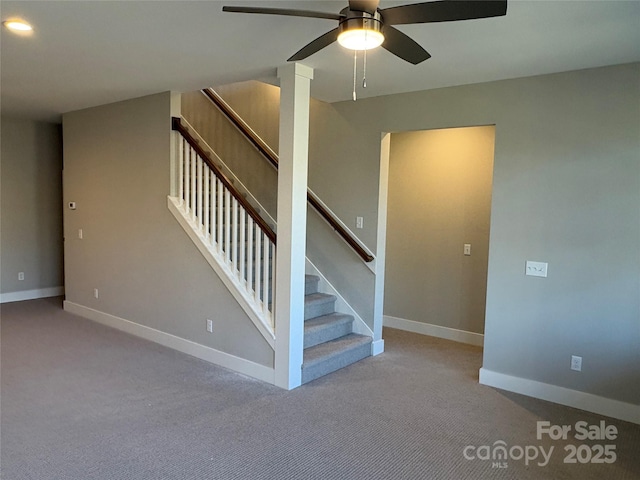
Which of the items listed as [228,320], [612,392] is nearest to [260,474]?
[228,320]

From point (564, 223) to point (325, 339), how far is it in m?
2.26

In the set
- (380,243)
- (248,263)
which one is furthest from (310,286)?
(248,263)

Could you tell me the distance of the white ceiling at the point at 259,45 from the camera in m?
2.39

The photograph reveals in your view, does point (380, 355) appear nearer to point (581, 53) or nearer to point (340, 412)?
point (340, 412)

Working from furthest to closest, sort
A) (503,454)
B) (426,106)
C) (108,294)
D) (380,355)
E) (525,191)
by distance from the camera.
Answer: (108,294) < (380,355) < (426,106) < (525,191) < (503,454)

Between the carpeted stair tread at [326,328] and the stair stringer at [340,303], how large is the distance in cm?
5

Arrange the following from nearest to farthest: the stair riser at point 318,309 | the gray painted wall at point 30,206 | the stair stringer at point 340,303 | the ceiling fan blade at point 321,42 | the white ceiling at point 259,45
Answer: the ceiling fan blade at point 321,42
the white ceiling at point 259,45
the stair riser at point 318,309
the stair stringer at point 340,303
the gray painted wall at point 30,206

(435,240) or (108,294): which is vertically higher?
(435,240)

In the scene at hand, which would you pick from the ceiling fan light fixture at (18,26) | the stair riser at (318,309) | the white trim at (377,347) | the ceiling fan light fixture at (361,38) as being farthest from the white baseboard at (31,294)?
the ceiling fan light fixture at (361,38)

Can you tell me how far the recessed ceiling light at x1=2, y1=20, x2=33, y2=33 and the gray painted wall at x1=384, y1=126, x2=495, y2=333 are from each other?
374 centimetres

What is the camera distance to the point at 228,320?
161 inches

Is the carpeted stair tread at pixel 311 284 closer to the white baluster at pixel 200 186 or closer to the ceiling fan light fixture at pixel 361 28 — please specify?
the white baluster at pixel 200 186

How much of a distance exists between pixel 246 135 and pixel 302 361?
2890 millimetres

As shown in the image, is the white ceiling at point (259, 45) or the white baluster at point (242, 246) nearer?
the white ceiling at point (259, 45)
